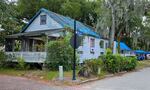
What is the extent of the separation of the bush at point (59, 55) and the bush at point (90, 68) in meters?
1.98

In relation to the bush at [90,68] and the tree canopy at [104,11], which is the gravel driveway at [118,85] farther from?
the tree canopy at [104,11]

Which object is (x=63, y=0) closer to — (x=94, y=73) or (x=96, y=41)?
(x=96, y=41)

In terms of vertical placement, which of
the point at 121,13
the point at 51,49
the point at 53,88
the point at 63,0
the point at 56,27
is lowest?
the point at 53,88

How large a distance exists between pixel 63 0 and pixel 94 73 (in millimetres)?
23935

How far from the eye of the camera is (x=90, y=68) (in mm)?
22922

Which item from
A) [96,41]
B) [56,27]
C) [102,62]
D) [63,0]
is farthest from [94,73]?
[63,0]

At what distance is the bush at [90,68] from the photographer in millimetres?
21902

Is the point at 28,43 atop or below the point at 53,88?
atop

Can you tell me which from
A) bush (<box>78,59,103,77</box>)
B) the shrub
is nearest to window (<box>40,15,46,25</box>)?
the shrub

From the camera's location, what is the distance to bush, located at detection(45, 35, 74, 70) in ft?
80.5

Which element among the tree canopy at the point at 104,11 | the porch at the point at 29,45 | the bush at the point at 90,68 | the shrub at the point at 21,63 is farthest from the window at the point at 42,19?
the bush at the point at 90,68

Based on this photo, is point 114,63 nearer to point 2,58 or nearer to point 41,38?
point 41,38

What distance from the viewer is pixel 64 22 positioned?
3297 cm

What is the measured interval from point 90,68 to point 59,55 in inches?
118
